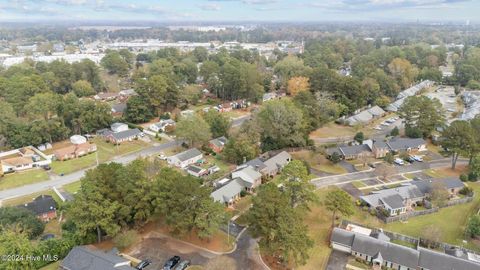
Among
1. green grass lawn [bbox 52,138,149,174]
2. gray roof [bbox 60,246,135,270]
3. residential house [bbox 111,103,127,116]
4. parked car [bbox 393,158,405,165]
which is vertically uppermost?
residential house [bbox 111,103,127,116]

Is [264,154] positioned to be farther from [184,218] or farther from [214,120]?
[184,218]

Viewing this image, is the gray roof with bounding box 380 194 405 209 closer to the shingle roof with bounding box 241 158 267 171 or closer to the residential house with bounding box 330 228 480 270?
the residential house with bounding box 330 228 480 270

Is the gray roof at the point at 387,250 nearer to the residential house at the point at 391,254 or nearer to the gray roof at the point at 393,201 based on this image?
the residential house at the point at 391,254

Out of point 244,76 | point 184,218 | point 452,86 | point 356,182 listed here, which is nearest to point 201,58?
point 244,76

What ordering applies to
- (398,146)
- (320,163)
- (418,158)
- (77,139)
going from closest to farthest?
(320,163) < (418,158) < (398,146) < (77,139)

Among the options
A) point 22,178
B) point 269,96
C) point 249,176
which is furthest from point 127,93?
point 249,176

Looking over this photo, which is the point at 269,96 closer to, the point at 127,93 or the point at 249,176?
the point at 127,93

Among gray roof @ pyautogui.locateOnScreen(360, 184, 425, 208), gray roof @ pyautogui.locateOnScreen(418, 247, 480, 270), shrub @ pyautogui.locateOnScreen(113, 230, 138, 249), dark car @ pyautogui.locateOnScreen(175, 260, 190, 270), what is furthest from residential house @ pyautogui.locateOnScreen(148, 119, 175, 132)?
gray roof @ pyautogui.locateOnScreen(418, 247, 480, 270)
